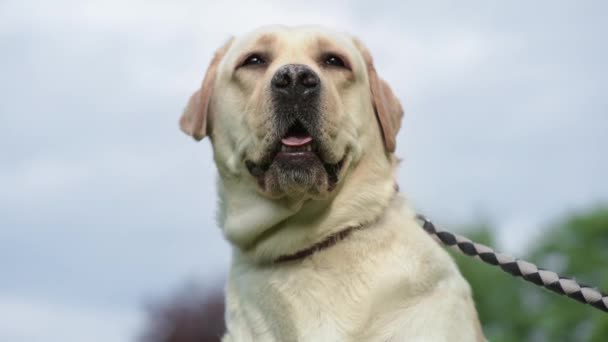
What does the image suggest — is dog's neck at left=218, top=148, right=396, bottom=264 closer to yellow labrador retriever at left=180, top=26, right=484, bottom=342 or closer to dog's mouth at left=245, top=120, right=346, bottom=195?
yellow labrador retriever at left=180, top=26, right=484, bottom=342

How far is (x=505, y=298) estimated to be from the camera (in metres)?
51.7

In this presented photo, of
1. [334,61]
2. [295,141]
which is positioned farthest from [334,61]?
[295,141]

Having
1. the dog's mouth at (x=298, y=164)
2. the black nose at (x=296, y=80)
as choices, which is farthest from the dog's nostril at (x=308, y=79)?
the dog's mouth at (x=298, y=164)

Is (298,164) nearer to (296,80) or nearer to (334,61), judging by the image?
(296,80)

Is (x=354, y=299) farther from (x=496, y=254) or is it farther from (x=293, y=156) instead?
(x=496, y=254)

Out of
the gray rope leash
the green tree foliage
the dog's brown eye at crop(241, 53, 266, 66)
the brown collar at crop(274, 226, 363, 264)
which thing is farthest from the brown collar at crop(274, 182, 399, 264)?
the green tree foliage

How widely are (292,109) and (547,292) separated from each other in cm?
4638

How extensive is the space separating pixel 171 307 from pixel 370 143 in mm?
30282

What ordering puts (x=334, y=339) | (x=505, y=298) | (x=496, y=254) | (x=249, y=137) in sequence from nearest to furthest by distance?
1. (x=334, y=339)
2. (x=249, y=137)
3. (x=496, y=254)
4. (x=505, y=298)

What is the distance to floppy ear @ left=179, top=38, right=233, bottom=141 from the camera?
19.6ft

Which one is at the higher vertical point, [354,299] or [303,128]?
[303,128]

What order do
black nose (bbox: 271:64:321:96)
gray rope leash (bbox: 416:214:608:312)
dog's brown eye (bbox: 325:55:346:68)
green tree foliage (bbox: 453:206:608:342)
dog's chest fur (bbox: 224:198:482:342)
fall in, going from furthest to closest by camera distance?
1. green tree foliage (bbox: 453:206:608:342)
2. gray rope leash (bbox: 416:214:608:312)
3. dog's brown eye (bbox: 325:55:346:68)
4. black nose (bbox: 271:64:321:96)
5. dog's chest fur (bbox: 224:198:482:342)

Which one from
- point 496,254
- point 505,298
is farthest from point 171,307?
point 496,254

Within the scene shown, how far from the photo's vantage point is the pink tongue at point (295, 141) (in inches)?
215
